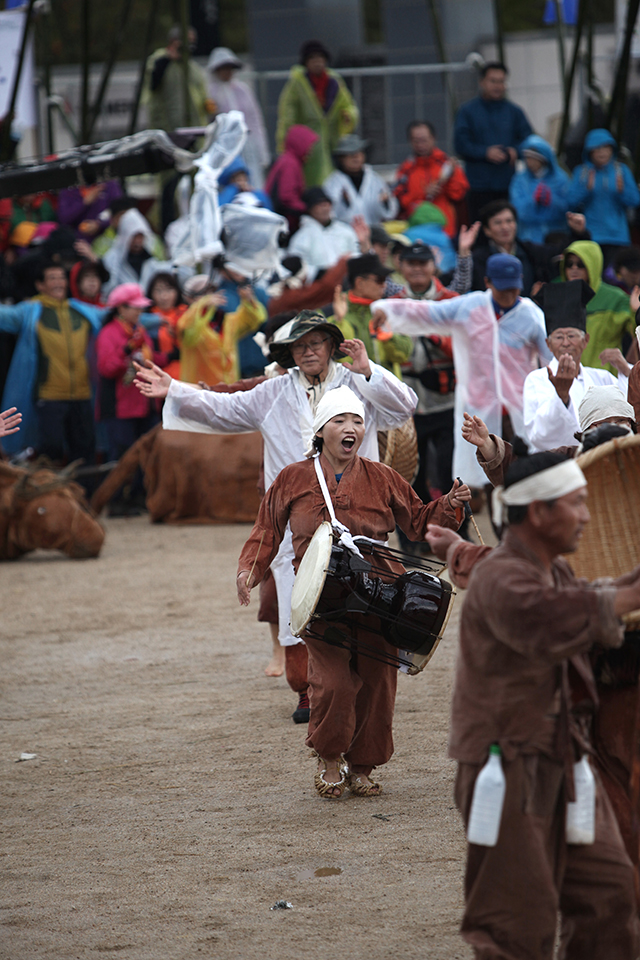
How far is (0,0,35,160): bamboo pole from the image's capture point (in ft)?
41.1

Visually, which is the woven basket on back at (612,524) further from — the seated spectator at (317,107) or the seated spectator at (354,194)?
the seated spectator at (317,107)

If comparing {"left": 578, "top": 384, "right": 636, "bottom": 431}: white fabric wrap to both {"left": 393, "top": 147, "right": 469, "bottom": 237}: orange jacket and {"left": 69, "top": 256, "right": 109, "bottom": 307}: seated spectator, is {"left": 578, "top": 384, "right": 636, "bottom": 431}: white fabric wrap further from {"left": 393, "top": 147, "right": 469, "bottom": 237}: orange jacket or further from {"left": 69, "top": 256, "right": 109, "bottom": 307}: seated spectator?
{"left": 69, "top": 256, "right": 109, "bottom": 307}: seated spectator

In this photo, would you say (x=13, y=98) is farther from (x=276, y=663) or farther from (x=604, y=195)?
(x=276, y=663)

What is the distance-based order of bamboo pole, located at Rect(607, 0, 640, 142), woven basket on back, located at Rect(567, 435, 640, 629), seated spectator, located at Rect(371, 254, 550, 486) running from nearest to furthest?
woven basket on back, located at Rect(567, 435, 640, 629) → seated spectator, located at Rect(371, 254, 550, 486) → bamboo pole, located at Rect(607, 0, 640, 142)

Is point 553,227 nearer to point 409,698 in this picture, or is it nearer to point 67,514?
point 67,514

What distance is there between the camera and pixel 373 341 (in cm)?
877

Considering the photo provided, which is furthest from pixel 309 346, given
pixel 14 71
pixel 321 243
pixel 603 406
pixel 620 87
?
pixel 14 71

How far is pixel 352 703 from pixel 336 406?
1164mm

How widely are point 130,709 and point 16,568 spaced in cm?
444

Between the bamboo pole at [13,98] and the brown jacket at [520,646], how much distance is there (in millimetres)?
10334

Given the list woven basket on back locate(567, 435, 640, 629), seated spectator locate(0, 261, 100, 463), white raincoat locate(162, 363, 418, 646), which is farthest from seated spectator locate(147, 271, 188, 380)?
woven basket on back locate(567, 435, 640, 629)

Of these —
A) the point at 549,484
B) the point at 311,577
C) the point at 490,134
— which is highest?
the point at 549,484

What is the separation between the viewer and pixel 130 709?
22.6 ft

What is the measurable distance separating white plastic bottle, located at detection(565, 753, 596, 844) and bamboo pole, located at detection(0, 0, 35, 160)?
10.6m
